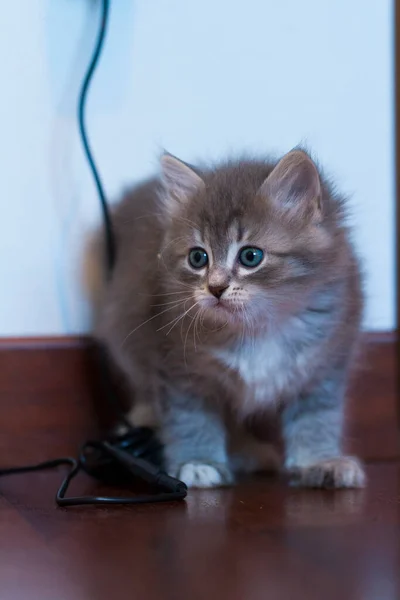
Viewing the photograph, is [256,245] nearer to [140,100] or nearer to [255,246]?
[255,246]

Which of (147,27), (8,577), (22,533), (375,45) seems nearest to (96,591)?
(8,577)

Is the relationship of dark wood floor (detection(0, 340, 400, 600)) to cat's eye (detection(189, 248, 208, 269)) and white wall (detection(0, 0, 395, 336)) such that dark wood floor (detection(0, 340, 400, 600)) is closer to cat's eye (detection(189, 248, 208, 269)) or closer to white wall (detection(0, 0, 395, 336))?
white wall (detection(0, 0, 395, 336))

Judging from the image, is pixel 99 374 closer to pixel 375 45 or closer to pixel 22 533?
pixel 22 533

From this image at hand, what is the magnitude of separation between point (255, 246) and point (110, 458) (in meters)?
0.45

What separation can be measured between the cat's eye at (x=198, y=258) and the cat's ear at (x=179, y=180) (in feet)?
0.37

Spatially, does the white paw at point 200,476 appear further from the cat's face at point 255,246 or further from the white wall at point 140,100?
the white wall at point 140,100

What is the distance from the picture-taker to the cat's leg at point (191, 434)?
4.19 ft

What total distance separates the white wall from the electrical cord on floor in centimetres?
4

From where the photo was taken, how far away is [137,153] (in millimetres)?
1530

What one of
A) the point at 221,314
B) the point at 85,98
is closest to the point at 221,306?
the point at 221,314

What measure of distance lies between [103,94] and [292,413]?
76 centimetres

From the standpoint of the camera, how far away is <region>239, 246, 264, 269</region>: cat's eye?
1.14 metres

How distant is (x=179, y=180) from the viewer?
4.15 feet

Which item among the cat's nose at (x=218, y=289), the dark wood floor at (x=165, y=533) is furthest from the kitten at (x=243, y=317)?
the dark wood floor at (x=165, y=533)
